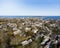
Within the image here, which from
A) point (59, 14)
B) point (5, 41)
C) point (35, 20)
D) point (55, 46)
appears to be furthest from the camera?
point (35, 20)

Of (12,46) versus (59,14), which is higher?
(59,14)

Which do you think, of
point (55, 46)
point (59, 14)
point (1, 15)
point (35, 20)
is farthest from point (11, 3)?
point (55, 46)

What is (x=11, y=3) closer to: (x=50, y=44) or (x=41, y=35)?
(x=41, y=35)

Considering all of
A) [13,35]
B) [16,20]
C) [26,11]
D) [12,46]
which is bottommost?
[12,46]

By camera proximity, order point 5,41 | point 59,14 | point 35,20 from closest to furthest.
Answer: point 5,41
point 59,14
point 35,20

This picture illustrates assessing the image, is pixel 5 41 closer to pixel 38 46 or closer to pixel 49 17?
pixel 38 46

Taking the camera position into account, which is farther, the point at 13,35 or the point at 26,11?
the point at 26,11
